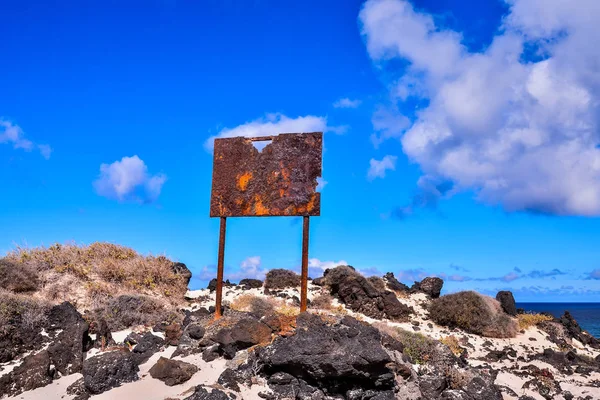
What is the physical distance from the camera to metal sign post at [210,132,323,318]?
9.35 meters

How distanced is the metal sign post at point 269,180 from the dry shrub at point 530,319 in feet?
45.2

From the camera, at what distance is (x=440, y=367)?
8.66 m

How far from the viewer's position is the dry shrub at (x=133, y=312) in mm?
11062

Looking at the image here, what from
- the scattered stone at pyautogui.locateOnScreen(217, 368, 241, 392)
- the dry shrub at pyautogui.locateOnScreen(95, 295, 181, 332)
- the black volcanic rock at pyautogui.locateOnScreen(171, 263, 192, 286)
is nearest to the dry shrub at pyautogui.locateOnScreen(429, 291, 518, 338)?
the black volcanic rock at pyautogui.locateOnScreen(171, 263, 192, 286)

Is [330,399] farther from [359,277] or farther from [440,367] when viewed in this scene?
[359,277]

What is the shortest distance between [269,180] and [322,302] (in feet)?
33.4

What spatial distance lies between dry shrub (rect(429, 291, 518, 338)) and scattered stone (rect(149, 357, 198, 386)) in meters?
13.6

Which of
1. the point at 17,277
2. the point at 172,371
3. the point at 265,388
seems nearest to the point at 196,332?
the point at 172,371

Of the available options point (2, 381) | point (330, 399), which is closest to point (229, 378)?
point (330, 399)

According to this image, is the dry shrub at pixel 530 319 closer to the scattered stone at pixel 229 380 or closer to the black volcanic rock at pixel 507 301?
the black volcanic rock at pixel 507 301

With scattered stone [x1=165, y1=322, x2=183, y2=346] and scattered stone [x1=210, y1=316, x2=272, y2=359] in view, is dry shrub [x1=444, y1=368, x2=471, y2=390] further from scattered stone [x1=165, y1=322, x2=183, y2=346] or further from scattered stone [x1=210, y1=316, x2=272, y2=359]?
scattered stone [x1=165, y1=322, x2=183, y2=346]

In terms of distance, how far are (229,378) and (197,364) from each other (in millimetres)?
1020

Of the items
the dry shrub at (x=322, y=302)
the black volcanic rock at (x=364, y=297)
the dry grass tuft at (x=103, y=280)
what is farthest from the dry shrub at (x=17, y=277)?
the black volcanic rock at (x=364, y=297)

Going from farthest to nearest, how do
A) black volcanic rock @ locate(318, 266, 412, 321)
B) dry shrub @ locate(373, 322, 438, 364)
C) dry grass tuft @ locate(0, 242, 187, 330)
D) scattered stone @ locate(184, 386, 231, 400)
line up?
black volcanic rock @ locate(318, 266, 412, 321) → dry grass tuft @ locate(0, 242, 187, 330) → dry shrub @ locate(373, 322, 438, 364) → scattered stone @ locate(184, 386, 231, 400)
